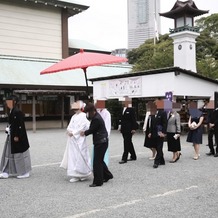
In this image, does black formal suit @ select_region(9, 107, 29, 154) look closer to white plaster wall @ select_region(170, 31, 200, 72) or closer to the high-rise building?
white plaster wall @ select_region(170, 31, 200, 72)

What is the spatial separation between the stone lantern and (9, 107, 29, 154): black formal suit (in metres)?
18.0

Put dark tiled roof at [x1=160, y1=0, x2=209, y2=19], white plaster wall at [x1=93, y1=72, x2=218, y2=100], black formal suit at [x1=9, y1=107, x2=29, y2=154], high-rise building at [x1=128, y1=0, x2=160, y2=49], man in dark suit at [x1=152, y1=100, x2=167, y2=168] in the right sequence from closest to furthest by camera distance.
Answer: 1. black formal suit at [x1=9, y1=107, x2=29, y2=154]
2. man in dark suit at [x1=152, y1=100, x2=167, y2=168]
3. white plaster wall at [x1=93, y1=72, x2=218, y2=100]
4. dark tiled roof at [x1=160, y1=0, x2=209, y2=19]
5. high-rise building at [x1=128, y1=0, x2=160, y2=49]

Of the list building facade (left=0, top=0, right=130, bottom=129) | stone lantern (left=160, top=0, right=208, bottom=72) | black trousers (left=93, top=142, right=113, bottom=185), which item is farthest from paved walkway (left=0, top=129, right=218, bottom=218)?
stone lantern (left=160, top=0, right=208, bottom=72)

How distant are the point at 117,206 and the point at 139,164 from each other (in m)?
3.93

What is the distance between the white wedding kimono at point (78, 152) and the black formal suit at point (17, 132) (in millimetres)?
1055

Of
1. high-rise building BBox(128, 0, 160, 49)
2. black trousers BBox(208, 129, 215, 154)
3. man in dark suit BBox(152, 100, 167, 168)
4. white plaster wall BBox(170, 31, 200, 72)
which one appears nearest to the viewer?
man in dark suit BBox(152, 100, 167, 168)

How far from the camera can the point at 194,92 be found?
56.3ft

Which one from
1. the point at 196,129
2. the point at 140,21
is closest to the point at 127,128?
the point at 196,129

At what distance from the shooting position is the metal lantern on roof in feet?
81.8

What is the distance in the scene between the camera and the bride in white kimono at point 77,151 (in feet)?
23.6

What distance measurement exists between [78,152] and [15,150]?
1423 millimetres

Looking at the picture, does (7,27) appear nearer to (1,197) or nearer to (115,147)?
(115,147)

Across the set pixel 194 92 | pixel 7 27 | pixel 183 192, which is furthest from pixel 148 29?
pixel 183 192

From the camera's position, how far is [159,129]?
8.91 metres
